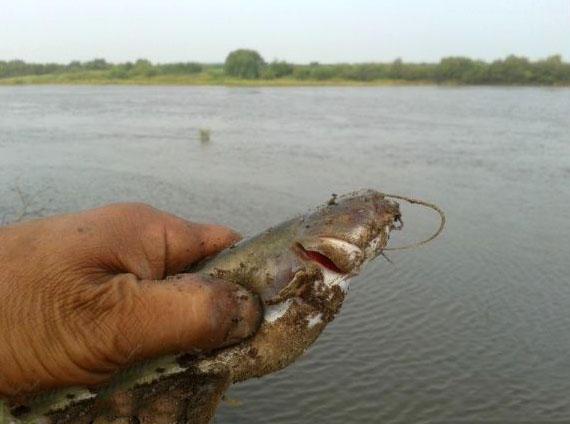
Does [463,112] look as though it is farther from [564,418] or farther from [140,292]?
[140,292]

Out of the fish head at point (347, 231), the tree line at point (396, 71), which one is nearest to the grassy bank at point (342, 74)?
the tree line at point (396, 71)

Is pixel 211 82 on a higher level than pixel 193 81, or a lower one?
lower

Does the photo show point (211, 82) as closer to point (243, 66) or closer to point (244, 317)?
point (243, 66)

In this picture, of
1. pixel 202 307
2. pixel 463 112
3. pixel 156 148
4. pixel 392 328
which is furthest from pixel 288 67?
pixel 202 307

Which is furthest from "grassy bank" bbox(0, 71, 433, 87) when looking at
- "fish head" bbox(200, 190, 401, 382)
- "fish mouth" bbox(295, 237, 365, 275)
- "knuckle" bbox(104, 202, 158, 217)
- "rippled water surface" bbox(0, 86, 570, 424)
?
"knuckle" bbox(104, 202, 158, 217)

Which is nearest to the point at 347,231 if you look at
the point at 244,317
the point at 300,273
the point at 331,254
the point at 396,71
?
the point at 331,254

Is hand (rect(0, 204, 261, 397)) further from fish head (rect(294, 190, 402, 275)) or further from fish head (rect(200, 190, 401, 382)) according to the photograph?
fish head (rect(294, 190, 402, 275))
